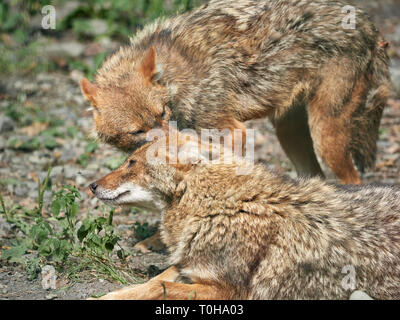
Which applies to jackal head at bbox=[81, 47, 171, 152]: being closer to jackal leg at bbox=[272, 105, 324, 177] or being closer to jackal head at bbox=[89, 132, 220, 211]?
jackal head at bbox=[89, 132, 220, 211]

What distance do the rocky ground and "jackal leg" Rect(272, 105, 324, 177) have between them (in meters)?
0.44

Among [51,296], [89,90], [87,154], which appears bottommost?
Result: [51,296]

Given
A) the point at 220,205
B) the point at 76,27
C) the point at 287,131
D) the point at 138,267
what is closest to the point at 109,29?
the point at 76,27

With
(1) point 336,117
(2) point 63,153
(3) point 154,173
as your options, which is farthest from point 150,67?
(2) point 63,153

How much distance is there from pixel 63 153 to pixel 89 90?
2365 millimetres

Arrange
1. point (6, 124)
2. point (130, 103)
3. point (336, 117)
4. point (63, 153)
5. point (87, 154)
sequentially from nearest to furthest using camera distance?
point (130, 103)
point (336, 117)
point (87, 154)
point (63, 153)
point (6, 124)

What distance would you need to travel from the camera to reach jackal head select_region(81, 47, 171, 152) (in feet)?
19.4

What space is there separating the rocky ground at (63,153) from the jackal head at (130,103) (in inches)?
39.5

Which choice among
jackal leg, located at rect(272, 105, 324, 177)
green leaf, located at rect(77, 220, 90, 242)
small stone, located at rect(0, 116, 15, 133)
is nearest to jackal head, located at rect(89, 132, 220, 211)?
green leaf, located at rect(77, 220, 90, 242)

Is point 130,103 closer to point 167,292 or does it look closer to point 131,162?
point 131,162

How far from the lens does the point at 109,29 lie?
11664 millimetres

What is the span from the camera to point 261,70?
21.2ft

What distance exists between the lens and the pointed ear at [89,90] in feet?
20.3
